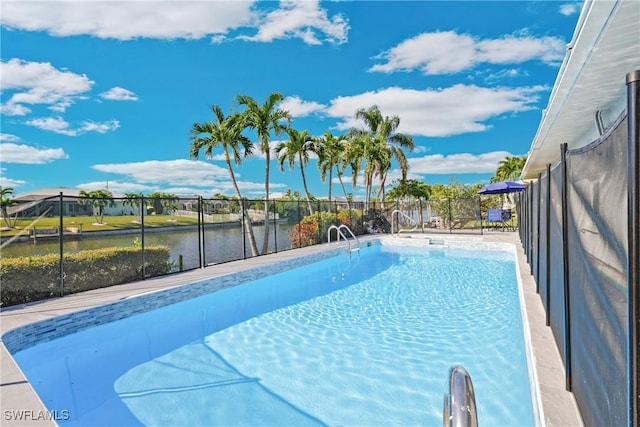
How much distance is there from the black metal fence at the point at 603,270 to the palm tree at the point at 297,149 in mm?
14750

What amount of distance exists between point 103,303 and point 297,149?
12210 mm

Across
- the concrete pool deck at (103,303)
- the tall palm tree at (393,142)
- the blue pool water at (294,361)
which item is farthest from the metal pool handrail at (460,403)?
the tall palm tree at (393,142)

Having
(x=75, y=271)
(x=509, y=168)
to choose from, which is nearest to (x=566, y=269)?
(x=75, y=271)

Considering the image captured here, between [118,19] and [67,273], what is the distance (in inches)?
266

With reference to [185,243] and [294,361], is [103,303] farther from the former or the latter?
[185,243]

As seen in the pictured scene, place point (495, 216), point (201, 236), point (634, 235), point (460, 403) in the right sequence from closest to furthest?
point (634, 235)
point (460, 403)
point (201, 236)
point (495, 216)

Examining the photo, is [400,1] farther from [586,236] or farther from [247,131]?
[586,236]

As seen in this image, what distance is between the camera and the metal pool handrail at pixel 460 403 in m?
1.19

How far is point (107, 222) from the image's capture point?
8523mm

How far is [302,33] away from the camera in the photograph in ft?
49.3

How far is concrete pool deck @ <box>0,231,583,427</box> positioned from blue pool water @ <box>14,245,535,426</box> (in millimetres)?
394

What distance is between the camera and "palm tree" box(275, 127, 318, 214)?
16.7 meters

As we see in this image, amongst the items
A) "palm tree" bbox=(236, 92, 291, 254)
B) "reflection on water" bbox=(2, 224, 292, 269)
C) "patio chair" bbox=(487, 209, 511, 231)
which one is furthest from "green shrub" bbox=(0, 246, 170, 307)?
"patio chair" bbox=(487, 209, 511, 231)

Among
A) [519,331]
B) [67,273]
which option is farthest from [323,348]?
[67,273]
